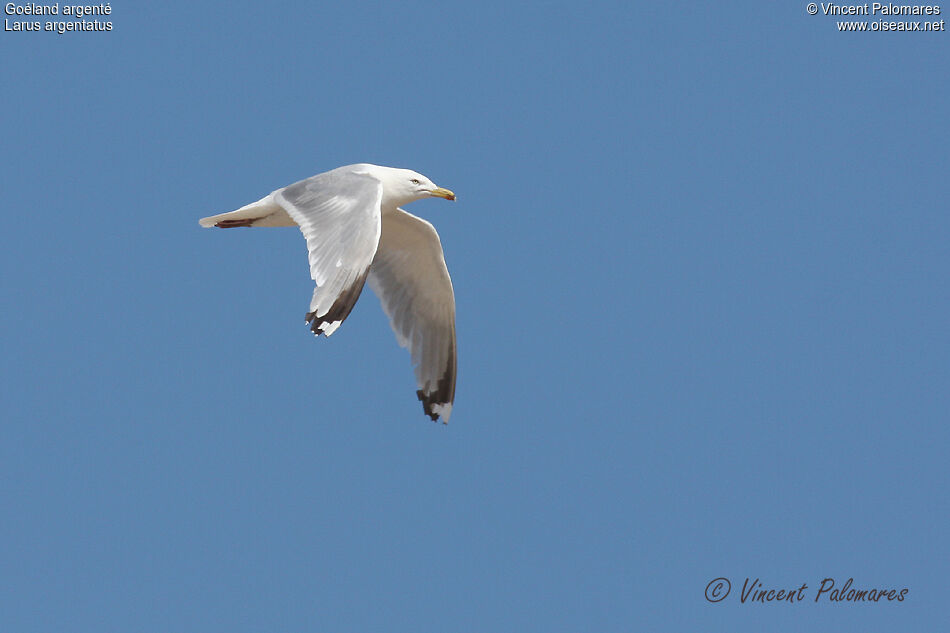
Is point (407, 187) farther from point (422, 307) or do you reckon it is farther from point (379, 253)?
point (422, 307)

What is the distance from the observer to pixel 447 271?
7.29 metres

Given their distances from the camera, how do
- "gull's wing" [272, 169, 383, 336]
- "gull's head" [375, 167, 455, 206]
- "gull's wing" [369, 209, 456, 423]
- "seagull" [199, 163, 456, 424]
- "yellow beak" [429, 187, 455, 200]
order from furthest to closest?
"gull's wing" [369, 209, 456, 423] < "yellow beak" [429, 187, 455, 200] < "gull's head" [375, 167, 455, 206] < "seagull" [199, 163, 456, 424] < "gull's wing" [272, 169, 383, 336]

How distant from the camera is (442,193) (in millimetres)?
6699

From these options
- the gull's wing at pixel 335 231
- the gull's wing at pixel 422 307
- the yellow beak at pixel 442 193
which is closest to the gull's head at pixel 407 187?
the yellow beak at pixel 442 193

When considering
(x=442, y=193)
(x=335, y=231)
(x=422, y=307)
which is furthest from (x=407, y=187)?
(x=422, y=307)

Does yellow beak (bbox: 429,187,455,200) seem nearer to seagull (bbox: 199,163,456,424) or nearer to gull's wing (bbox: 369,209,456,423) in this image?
seagull (bbox: 199,163,456,424)

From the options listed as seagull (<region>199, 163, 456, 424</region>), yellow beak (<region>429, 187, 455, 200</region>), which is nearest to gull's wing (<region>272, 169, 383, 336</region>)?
seagull (<region>199, 163, 456, 424</region>)

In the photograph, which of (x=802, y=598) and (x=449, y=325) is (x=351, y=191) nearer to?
(x=449, y=325)

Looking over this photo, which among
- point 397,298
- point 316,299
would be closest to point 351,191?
point 316,299

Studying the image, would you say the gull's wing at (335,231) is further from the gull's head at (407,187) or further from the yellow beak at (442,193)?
the yellow beak at (442,193)

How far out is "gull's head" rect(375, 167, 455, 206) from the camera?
21.4 feet

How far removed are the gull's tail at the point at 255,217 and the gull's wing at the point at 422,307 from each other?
66cm

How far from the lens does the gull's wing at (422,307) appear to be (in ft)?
23.9

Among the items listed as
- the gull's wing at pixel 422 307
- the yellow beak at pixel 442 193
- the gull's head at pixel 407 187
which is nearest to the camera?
the gull's head at pixel 407 187
